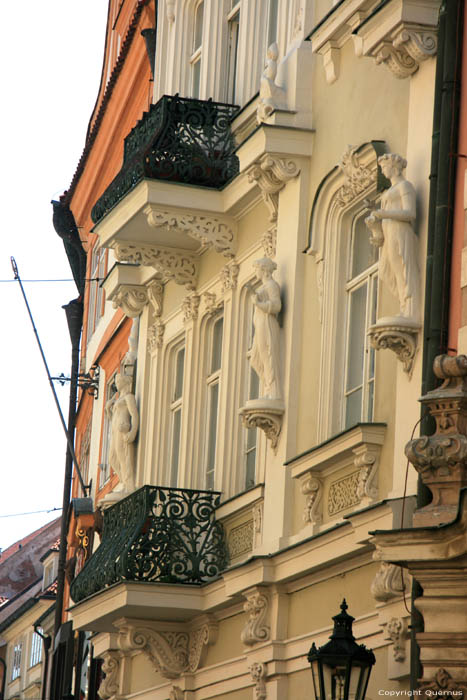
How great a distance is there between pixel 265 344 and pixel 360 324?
4.66ft

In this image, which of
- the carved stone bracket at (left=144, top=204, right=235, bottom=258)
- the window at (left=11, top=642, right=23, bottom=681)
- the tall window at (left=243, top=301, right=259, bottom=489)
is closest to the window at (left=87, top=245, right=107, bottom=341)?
the carved stone bracket at (left=144, top=204, right=235, bottom=258)

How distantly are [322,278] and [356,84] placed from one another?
5.86 feet

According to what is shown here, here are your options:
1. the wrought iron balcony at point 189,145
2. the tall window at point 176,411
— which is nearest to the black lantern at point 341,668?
the wrought iron balcony at point 189,145

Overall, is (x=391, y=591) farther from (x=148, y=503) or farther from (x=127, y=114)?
(x=127, y=114)

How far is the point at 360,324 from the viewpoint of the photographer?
15.4 meters

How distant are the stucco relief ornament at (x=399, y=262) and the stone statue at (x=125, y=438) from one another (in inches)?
345

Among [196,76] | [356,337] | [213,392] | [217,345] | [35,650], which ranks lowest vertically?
[356,337]

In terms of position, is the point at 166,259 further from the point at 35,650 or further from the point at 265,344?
the point at 35,650

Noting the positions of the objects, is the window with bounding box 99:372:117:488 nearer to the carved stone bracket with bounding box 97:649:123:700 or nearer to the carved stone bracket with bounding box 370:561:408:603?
the carved stone bracket with bounding box 97:649:123:700

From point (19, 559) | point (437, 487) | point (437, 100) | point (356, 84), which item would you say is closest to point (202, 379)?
point (356, 84)

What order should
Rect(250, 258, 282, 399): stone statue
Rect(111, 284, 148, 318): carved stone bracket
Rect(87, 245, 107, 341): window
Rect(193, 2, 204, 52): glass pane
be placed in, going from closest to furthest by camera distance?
Rect(250, 258, 282, 399): stone statue
Rect(193, 2, 204, 52): glass pane
Rect(111, 284, 148, 318): carved stone bracket
Rect(87, 245, 107, 341): window

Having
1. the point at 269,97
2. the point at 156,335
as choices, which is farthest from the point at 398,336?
the point at 156,335

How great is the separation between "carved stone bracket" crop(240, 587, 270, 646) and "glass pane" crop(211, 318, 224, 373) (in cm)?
425

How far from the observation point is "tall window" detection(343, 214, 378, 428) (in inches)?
586
